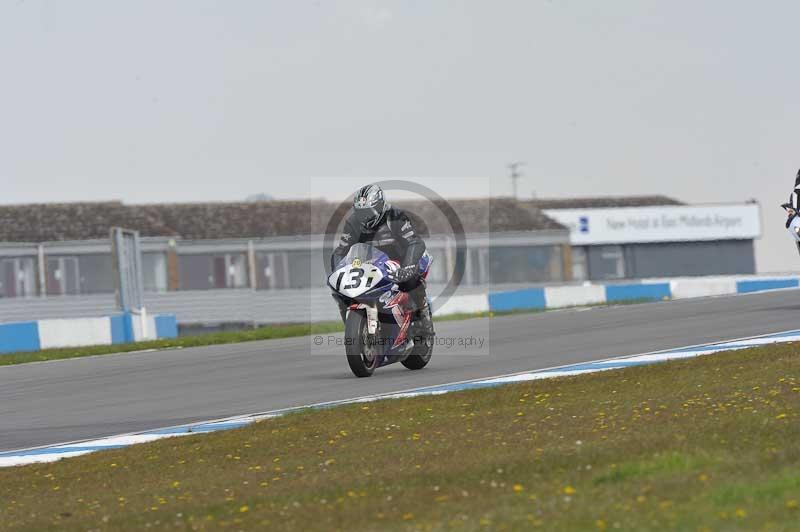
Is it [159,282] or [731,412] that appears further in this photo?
[159,282]

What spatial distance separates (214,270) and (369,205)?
40.7 meters

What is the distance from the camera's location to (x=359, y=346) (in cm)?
1371

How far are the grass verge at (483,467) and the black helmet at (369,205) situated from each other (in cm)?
254

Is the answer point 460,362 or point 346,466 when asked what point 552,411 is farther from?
point 460,362

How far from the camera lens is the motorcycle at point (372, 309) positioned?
13.2 metres

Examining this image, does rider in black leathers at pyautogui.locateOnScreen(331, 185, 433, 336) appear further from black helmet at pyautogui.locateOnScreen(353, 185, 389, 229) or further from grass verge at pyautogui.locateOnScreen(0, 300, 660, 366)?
grass verge at pyautogui.locateOnScreen(0, 300, 660, 366)

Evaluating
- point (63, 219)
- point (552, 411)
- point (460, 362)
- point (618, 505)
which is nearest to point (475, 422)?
point (552, 411)

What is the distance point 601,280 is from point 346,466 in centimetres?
5545

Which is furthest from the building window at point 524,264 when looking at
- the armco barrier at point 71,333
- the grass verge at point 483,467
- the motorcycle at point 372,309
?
the grass verge at point 483,467

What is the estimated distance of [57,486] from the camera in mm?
8789

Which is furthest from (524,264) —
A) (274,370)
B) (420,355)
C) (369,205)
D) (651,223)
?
(369,205)

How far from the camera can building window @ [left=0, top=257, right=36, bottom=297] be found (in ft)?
152

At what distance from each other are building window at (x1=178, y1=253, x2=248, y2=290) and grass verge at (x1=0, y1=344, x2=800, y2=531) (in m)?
42.0

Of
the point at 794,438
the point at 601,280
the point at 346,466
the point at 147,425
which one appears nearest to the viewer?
the point at 794,438
